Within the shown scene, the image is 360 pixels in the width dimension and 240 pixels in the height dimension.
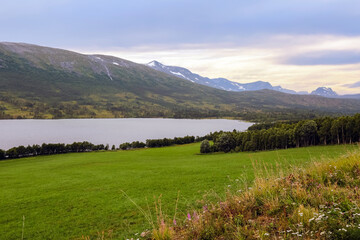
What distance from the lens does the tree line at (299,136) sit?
162 ft

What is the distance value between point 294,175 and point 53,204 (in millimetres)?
18041

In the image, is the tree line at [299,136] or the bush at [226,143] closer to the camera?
the tree line at [299,136]

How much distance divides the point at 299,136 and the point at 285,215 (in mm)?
59689

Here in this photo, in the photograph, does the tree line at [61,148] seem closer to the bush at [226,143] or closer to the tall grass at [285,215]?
the bush at [226,143]

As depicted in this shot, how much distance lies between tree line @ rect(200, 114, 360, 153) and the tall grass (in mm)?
47877

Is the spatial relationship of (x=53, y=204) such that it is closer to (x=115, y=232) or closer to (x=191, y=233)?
(x=115, y=232)

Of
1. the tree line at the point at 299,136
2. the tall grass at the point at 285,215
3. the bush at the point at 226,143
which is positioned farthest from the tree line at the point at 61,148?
the tall grass at the point at 285,215

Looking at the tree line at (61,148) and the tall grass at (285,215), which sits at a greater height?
the tall grass at (285,215)

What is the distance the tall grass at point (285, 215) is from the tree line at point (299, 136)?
47877mm

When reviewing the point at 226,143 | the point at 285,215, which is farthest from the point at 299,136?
the point at 285,215

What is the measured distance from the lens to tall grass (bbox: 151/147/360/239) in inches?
212

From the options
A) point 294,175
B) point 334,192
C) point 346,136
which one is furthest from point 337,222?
point 346,136

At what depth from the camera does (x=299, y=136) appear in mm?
59375

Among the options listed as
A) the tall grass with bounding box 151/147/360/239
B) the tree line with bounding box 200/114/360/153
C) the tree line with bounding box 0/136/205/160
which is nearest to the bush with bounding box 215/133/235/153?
the tree line with bounding box 200/114/360/153
